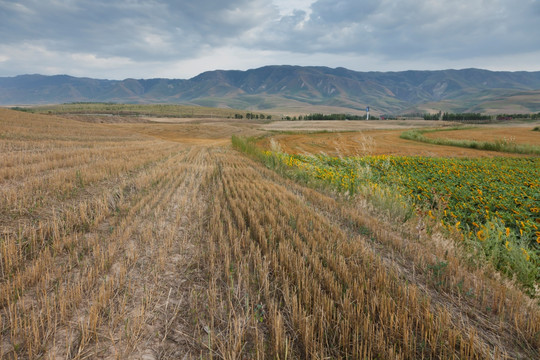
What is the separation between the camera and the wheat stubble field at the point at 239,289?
2.11 m

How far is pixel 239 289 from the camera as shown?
2900mm

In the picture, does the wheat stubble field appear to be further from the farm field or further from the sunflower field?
the farm field

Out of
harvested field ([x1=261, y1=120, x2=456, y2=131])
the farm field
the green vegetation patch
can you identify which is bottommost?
the green vegetation patch

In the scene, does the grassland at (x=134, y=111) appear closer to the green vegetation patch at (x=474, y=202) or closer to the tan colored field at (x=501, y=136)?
the tan colored field at (x=501, y=136)

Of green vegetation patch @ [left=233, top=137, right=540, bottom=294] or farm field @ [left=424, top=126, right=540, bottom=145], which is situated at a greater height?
farm field @ [left=424, top=126, right=540, bottom=145]

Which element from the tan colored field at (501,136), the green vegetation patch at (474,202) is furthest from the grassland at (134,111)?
the green vegetation patch at (474,202)

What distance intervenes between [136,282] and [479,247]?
5.47m

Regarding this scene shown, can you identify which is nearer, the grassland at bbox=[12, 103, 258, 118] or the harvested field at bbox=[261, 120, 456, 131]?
the harvested field at bbox=[261, 120, 456, 131]

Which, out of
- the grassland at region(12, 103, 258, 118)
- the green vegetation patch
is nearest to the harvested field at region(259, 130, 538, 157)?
the green vegetation patch

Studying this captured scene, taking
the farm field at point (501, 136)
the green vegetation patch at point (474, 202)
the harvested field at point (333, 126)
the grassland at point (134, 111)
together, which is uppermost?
the grassland at point (134, 111)

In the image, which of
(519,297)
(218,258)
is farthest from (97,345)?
(519,297)

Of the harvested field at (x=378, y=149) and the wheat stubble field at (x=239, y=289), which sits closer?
the wheat stubble field at (x=239, y=289)

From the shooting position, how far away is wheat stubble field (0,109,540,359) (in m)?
2.11

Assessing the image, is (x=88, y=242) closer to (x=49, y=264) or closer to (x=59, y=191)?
(x=49, y=264)
